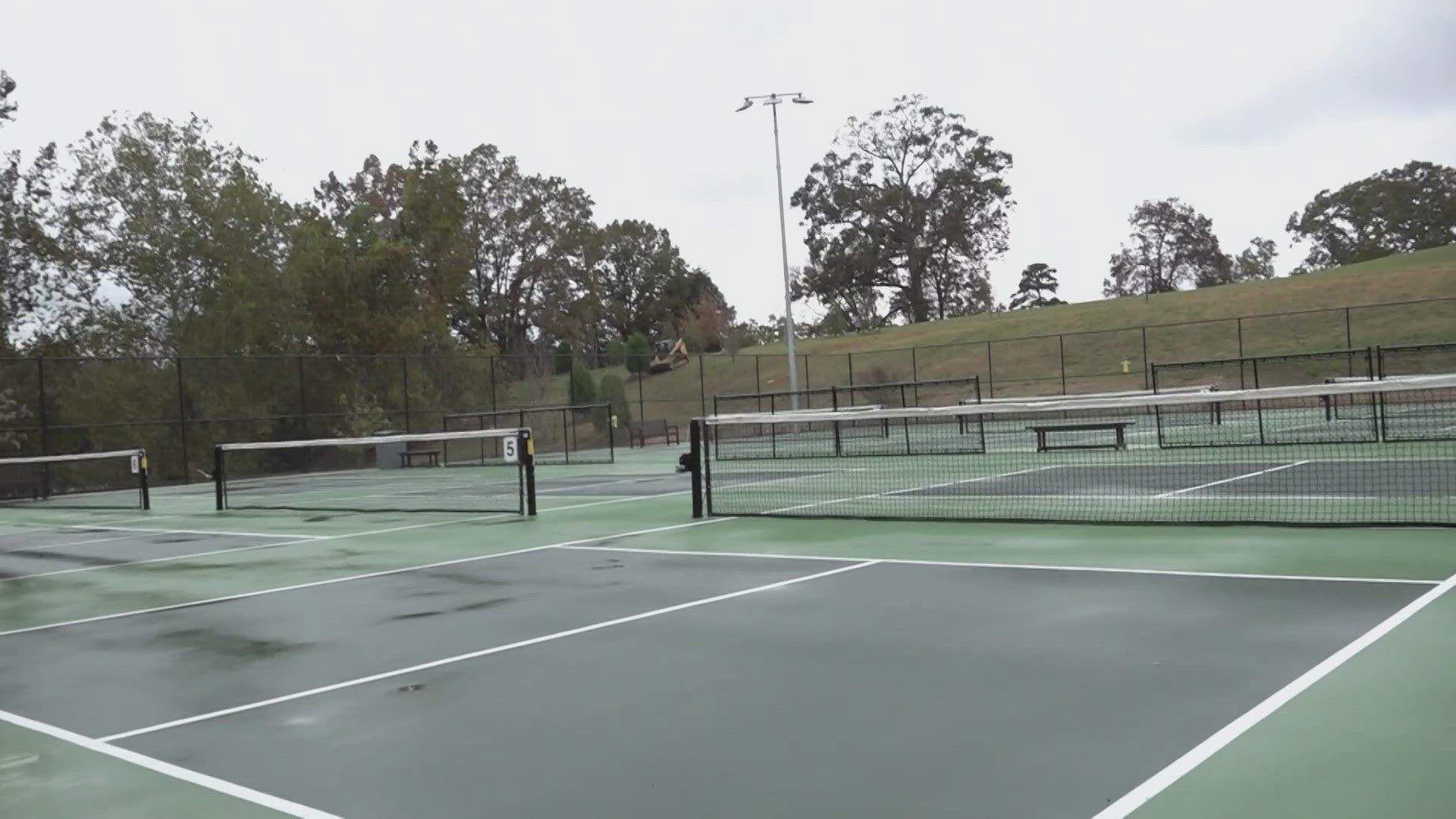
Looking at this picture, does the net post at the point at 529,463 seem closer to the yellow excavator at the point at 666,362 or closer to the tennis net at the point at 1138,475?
the tennis net at the point at 1138,475

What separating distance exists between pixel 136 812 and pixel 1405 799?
3804mm

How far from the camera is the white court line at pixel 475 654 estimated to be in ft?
16.8

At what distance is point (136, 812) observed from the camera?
3961 millimetres

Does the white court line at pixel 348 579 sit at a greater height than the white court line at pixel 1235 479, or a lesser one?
lesser

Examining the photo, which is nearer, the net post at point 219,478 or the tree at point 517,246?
→ the net post at point 219,478

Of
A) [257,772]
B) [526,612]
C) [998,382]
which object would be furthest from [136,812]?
[998,382]

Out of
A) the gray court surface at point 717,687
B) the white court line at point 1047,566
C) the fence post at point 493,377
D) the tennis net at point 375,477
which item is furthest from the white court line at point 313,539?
the fence post at point 493,377

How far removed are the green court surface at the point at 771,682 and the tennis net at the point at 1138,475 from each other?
1442 millimetres

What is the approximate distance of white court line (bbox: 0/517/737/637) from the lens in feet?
26.2

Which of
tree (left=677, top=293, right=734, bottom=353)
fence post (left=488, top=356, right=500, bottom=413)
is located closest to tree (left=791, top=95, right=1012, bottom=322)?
tree (left=677, top=293, right=734, bottom=353)

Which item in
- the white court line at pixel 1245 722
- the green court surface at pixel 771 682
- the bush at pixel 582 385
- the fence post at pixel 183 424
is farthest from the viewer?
the bush at pixel 582 385

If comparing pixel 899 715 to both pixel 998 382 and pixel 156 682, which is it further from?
pixel 998 382

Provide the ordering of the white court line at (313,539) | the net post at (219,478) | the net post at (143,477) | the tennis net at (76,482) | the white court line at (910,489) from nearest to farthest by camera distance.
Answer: the white court line at (313,539) → the white court line at (910,489) → the net post at (219,478) → the net post at (143,477) → the tennis net at (76,482)

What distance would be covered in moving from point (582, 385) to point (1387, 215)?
238ft
